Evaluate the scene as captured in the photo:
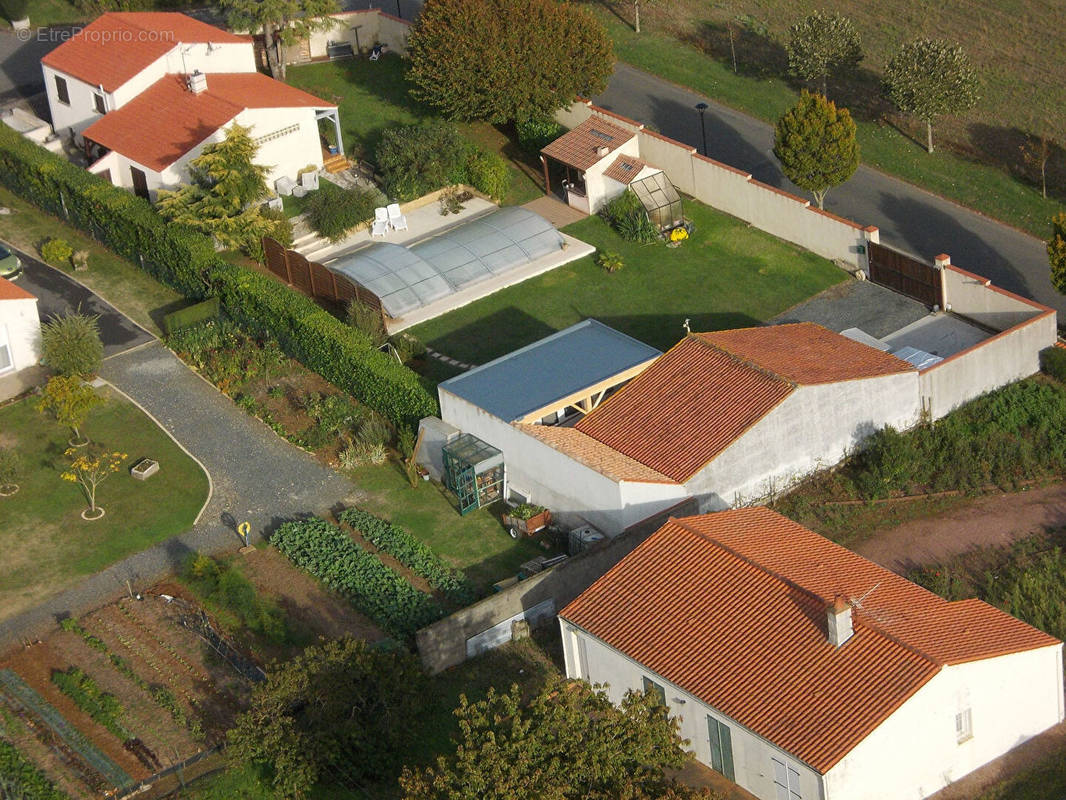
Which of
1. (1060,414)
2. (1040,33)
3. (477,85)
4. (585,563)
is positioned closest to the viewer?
(585,563)

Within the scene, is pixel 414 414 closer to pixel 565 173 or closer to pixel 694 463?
pixel 694 463

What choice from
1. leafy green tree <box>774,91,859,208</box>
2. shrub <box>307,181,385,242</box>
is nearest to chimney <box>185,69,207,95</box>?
shrub <box>307,181,385,242</box>

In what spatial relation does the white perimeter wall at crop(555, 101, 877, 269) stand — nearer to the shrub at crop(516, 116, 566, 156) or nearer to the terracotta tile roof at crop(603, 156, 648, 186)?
the terracotta tile roof at crop(603, 156, 648, 186)

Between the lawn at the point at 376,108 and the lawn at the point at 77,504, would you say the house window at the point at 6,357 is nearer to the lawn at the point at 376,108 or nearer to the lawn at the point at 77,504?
the lawn at the point at 77,504

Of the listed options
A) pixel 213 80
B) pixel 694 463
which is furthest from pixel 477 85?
pixel 694 463

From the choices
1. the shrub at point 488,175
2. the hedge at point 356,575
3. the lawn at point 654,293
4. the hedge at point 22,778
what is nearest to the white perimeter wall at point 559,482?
the hedge at point 356,575

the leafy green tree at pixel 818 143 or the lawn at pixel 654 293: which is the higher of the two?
the leafy green tree at pixel 818 143
